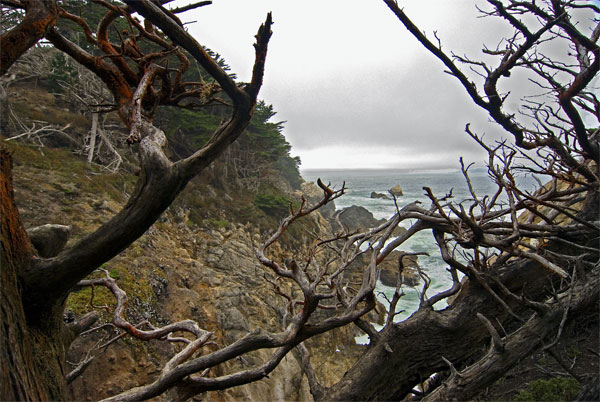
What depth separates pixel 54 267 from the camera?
159 centimetres

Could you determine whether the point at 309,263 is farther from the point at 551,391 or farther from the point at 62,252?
the point at 551,391

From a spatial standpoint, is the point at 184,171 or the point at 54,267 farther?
the point at 184,171

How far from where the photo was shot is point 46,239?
1.89 metres

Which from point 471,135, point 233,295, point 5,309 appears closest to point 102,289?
point 233,295

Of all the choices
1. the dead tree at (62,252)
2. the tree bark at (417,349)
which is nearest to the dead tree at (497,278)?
the tree bark at (417,349)

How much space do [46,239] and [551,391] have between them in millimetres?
5147

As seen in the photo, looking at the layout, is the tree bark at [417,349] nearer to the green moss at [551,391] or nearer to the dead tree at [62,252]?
the green moss at [551,391]

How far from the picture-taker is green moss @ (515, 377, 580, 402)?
321 centimetres

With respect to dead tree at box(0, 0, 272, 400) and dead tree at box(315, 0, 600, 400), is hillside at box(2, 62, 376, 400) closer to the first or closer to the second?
dead tree at box(0, 0, 272, 400)

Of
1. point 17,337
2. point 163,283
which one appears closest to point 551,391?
point 17,337

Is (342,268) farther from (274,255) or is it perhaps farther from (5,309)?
(274,255)

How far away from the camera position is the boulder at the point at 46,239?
1.86 meters

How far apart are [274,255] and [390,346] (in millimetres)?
12914

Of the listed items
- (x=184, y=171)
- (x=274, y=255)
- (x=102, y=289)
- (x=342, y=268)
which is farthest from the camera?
(x=274, y=255)
